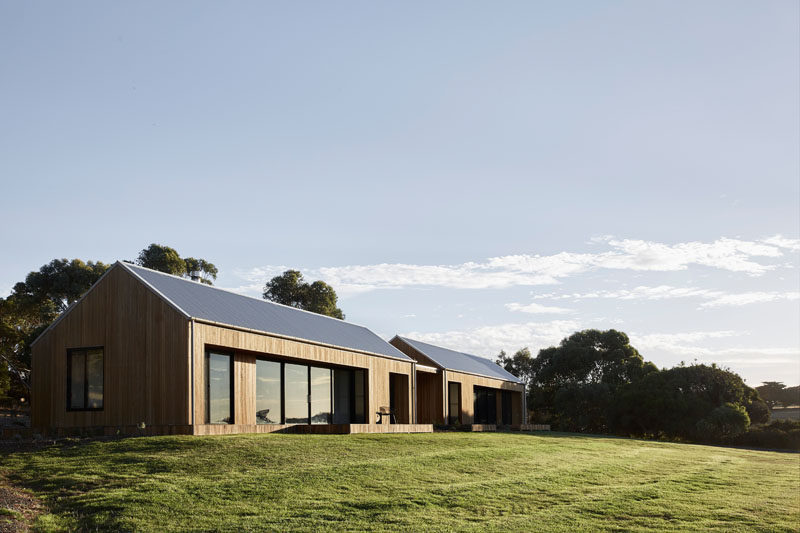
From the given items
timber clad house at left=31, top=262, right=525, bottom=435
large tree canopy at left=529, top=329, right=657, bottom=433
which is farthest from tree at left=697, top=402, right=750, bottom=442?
timber clad house at left=31, top=262, right=525, bottom=435

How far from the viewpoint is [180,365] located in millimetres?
18203

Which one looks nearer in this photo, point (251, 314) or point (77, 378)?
point (77, 378)

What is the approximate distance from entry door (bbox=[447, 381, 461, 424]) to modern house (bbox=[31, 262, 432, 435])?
11589 millimetres

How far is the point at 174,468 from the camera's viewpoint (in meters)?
12.9

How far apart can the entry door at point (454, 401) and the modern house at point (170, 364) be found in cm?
1159

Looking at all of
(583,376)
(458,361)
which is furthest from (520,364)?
(458,361)

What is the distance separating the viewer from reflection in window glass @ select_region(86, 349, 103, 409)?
19547mm

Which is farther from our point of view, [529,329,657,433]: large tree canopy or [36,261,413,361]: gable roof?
[529,329,657,433]: large tree canopy

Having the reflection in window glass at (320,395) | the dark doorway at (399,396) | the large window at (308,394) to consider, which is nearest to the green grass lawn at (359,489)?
the large window at (308,394)

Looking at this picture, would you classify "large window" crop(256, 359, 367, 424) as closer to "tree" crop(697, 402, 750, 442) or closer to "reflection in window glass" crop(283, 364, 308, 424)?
"reflection in window glass" crop(283, 364, 308, 424)

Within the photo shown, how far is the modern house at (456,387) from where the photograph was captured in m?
33.8

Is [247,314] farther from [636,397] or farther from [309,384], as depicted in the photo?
[636,397]

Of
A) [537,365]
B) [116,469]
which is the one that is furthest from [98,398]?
[537,365]

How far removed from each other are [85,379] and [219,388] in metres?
3.69
